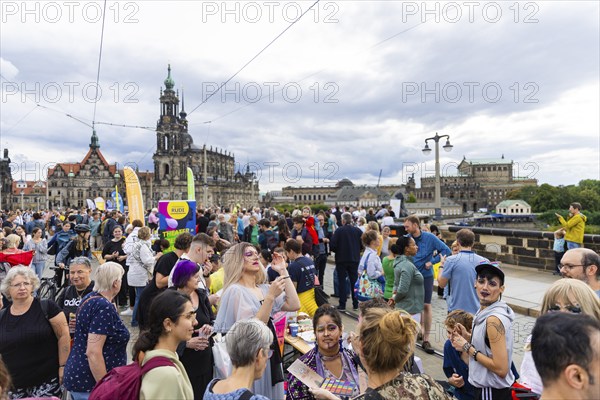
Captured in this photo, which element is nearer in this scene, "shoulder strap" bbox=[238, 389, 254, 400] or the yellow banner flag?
"shoulder strap" bbox=[238, 389, 254, 400]

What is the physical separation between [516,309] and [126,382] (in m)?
7.34

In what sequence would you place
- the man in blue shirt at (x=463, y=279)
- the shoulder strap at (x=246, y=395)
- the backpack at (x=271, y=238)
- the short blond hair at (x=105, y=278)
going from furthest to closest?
the backpack at (x=271, y=238) → the man in blue shirt at (x=463, y=279) → the short blond hair at (x=105, y=278) → the shoulder strap at (x=246, y=395)

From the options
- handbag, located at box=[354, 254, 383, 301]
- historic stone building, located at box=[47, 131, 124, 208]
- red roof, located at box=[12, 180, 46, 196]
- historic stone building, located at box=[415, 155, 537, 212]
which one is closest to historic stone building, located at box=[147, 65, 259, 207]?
historic stone building, located at box=[47, 131, 124, 208]

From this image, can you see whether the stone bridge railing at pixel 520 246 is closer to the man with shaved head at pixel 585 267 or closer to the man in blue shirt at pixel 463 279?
the man in blue shirt at pixel 463 279

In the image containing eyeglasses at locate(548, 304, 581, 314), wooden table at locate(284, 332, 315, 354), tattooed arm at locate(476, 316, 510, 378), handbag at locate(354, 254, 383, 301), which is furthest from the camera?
handbag at locate(354, 254, 383, 301)

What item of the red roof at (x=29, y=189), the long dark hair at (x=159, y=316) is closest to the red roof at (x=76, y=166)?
the red roof at (x=29, y=189)

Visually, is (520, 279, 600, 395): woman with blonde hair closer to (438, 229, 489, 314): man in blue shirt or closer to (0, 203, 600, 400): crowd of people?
(0, 203, 600, 400): crowd of people

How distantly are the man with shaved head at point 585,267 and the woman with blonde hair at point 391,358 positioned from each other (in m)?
2.07

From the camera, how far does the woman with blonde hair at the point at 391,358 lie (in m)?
1.94

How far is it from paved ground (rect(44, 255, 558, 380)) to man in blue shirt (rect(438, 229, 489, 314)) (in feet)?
2.99

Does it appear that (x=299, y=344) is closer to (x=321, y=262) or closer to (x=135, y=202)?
(x=321, y=262)

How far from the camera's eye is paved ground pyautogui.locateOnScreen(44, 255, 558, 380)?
528 cm

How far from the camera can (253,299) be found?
3410mm

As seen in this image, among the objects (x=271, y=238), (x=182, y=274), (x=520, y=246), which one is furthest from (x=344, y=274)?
(x=520, y=246)
